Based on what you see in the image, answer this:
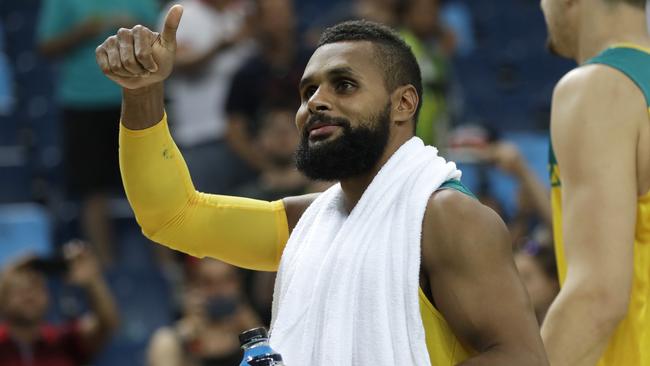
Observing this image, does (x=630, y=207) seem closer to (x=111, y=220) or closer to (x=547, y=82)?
(x=111, y=220)

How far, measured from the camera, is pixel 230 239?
10.4ft

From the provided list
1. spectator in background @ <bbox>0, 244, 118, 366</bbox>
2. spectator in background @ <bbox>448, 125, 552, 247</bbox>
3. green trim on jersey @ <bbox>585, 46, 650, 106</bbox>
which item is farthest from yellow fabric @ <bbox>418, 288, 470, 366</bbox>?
spectator in background @ <bbox>0, 244, 118, 366</bbox>

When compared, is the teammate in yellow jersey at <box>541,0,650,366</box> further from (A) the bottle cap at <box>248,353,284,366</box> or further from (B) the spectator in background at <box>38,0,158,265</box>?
(B) the spectator in background at <box>38,0,158,265</box>

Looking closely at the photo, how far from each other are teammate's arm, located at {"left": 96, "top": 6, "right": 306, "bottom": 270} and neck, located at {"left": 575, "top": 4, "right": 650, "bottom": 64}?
945 mm

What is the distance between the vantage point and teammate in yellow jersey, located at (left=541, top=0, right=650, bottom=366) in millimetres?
3092

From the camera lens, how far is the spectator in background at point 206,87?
7.65 meters

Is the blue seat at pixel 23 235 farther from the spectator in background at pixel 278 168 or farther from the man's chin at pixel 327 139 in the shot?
the man's chin at pixel 327 139

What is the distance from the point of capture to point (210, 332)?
603 cm

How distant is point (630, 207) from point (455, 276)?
0.67 metres

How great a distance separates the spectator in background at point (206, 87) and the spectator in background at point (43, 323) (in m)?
1.23

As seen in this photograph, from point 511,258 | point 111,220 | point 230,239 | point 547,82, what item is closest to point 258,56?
point 111,220

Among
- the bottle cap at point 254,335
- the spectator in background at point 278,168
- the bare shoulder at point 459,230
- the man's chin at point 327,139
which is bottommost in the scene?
the spectator in background at point 278,168

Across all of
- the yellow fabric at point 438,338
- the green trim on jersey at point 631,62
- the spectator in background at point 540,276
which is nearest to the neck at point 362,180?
the yellow fabric at point 438,338

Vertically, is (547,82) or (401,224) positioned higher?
(401,224)
